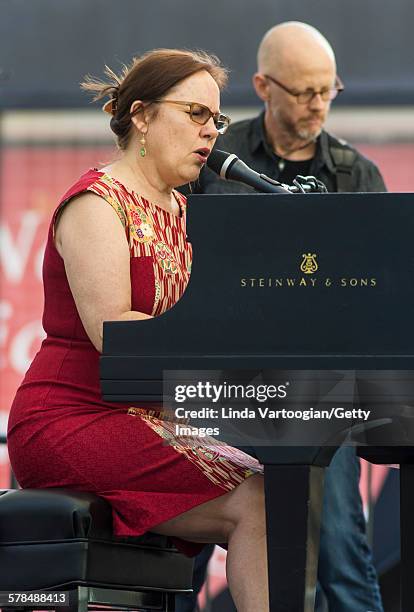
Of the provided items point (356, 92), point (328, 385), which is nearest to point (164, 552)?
point (328, 385)

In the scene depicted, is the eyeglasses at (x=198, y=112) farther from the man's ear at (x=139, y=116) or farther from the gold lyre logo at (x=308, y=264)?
the gold lyre logo at (x=308, y=264)

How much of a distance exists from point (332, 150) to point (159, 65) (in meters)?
1.52

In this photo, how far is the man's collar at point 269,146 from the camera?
4.46 metres

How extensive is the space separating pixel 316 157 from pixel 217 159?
1575 mm

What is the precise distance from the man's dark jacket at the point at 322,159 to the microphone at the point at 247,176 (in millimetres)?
1386

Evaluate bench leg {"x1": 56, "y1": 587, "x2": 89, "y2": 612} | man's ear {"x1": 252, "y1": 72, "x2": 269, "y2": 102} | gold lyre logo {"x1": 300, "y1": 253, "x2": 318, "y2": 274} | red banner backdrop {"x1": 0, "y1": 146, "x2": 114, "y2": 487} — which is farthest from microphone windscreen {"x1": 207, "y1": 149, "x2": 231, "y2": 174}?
red banner backdrop {"x1": 0, "y1": 146, "x2": 114, "y2": 487}

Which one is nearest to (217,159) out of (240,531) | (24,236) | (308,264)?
(308,264)

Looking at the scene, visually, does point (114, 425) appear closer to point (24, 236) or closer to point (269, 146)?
point (269, 146)

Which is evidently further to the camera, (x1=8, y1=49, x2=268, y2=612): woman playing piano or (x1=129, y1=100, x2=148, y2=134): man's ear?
(x1=129, y1=100, x2=148, y2=134): man's ear

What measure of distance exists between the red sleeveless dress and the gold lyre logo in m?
0.55

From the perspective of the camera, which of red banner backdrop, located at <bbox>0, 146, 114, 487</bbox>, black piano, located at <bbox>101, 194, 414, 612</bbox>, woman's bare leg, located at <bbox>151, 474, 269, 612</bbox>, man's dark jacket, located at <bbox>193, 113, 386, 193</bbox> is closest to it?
black piano, located at <bbox>101, 194, 414, 612</bbox>

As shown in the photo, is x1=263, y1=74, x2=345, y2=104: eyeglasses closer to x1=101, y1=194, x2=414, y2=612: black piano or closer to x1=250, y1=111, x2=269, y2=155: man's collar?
x1=250, y1=111, x2=269, y2=155: man's collar

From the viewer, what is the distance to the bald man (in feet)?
13.7

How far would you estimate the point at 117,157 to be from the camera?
3.28 metres
